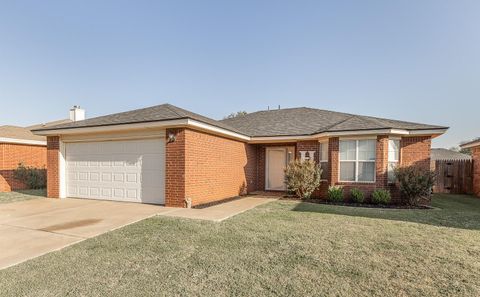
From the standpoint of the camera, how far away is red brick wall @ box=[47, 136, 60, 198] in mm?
10875

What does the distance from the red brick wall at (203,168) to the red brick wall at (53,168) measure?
591 centimetres

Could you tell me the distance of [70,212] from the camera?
7.77 metres

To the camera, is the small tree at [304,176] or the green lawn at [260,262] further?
the small tree at [304,176]

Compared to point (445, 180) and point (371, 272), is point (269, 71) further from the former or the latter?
point (371, 272)

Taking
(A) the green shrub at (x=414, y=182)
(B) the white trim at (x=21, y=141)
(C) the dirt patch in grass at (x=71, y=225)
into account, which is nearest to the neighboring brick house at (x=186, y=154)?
(A) the green shrub at (x=414, y=182)

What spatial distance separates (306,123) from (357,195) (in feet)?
16.4

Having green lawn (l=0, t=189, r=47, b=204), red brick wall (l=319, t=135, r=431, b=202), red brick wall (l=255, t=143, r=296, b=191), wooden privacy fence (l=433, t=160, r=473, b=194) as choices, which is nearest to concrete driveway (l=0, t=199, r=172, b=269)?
green lawn (l=0, t=189, r=47, b=204)

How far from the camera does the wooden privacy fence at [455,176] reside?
1478 centimetres

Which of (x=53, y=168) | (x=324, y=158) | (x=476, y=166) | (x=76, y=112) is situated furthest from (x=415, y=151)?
(x=76, y=112)

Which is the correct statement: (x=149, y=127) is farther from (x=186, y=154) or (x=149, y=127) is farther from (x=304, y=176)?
(x=304, y=176)

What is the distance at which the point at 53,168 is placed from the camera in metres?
10.9

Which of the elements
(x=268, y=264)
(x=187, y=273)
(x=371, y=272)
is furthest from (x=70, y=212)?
(x=371, y=272)

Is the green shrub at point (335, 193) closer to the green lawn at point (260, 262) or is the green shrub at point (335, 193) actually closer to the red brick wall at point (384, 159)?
the red brick wall at point (384, 159)

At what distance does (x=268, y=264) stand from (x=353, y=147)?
8172 millimetres
